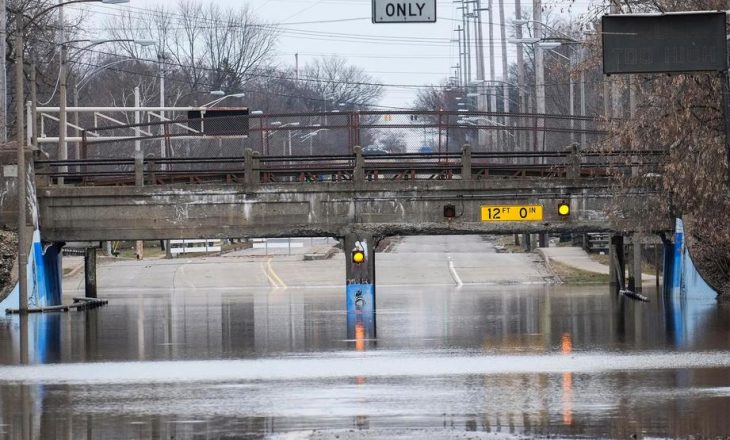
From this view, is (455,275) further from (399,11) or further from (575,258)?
(399,11)

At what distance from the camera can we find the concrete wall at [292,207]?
36250 mm

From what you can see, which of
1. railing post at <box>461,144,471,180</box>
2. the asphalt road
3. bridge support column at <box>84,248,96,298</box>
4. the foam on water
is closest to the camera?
the foam on water

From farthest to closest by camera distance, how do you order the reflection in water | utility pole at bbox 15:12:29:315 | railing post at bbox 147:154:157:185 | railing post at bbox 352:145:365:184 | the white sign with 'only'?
1. railing post at bbox 147:154:157:185
2. railing post at bbox 352:145:365:184
3. utility pole at bbox 15:12:29:315
4. the white sign with 'only'
5. the reflection in water

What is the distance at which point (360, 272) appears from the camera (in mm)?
35906

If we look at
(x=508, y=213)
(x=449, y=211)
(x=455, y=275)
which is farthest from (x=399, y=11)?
(x=455, y=275)

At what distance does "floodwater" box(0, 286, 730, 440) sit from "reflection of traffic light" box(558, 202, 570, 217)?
325cm

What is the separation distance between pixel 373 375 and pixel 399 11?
854 cm

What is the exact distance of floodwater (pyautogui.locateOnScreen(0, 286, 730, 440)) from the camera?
43.6 ft

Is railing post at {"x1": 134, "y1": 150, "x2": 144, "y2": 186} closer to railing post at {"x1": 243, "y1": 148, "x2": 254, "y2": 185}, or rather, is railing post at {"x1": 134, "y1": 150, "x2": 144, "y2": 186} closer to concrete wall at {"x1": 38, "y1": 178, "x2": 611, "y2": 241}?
concrete wall at {"x1": 38, "y1": 178, "x2": 611, "y2": 241}

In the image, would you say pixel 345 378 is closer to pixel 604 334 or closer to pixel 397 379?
pixel 397 379

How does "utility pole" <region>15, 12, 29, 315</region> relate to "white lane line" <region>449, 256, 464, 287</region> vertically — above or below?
above

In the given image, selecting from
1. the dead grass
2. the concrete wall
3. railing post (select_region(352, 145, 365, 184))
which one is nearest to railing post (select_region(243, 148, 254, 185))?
the concrete wall

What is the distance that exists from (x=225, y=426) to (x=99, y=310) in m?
25.9

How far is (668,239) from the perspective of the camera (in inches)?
1505
